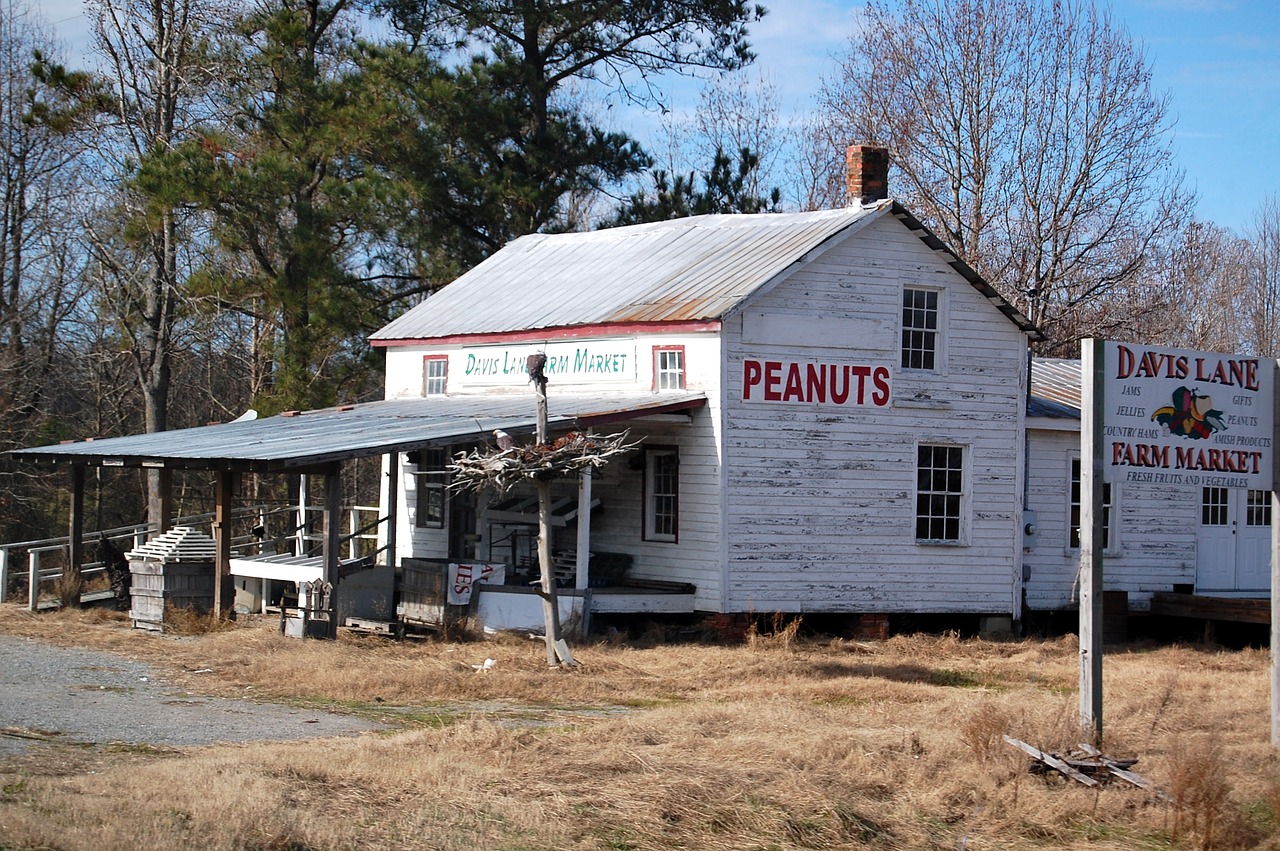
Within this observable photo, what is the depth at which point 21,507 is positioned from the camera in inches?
1300

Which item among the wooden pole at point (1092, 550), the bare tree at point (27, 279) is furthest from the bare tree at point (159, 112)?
the wooden pole at point (1092, 550)

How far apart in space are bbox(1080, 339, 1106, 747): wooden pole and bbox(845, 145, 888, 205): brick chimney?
11375mm

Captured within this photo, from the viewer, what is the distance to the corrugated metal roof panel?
66.5ft

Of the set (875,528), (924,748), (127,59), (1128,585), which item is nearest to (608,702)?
(924,748)

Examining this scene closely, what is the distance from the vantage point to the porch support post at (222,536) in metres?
19.1

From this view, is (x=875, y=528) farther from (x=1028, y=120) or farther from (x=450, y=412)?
(x=1028, y=120)

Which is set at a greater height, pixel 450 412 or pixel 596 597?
pixel 450 412

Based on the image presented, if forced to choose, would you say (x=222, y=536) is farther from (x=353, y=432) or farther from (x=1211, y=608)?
(x=1211, y=608)

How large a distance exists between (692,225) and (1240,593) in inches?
426

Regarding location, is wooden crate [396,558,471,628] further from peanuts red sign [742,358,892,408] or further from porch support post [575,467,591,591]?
peanuts red sign [742,358,892,408]

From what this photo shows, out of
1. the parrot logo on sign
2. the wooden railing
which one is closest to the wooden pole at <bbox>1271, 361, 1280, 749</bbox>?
the parrot logo on sign

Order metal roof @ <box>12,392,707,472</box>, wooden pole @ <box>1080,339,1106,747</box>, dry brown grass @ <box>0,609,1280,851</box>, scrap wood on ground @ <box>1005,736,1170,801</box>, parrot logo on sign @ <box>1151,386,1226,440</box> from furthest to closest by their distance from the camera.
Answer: metal roof @ <box>12,392,707,472</box>, parrot logo on sign @ <box>1151,386,1226,440</box>, wooden pole @ <box>1080,339,1106,747</box>, scrap wood on ground @ <box>1005,736,1170,801</box>, dry brown grass @ <box>0,609,1280,851</box>

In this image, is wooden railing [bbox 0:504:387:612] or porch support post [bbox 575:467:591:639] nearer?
porch support post [bbox 575:467:591:639]

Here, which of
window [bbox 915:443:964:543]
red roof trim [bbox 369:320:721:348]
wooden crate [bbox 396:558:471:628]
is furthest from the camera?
window [bbox 915:443:964:543]
